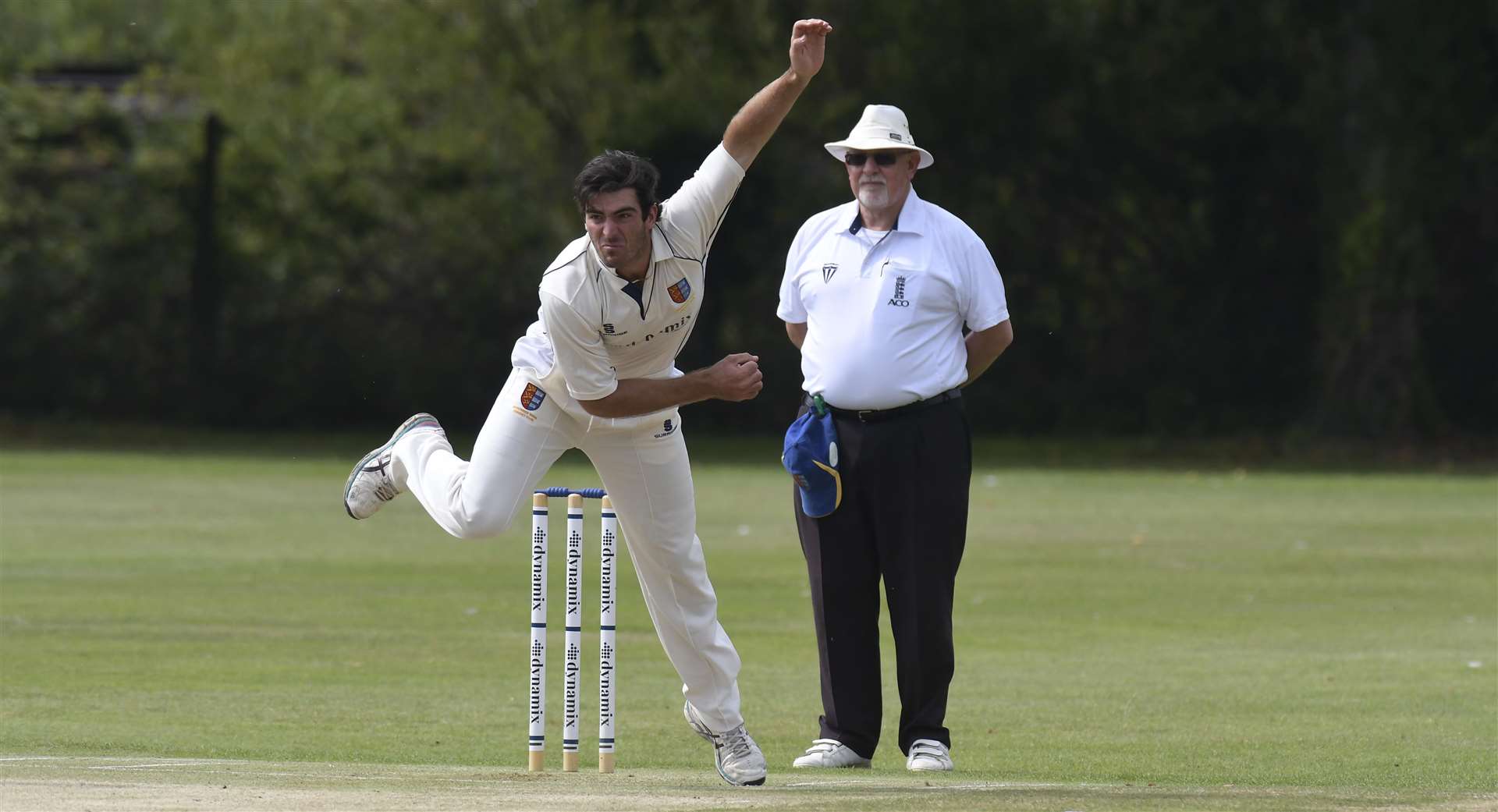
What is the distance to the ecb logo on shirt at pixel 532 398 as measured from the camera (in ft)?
21.5

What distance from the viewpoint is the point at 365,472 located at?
706 centimetres

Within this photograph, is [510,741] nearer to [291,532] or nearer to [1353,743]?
[1353,743]

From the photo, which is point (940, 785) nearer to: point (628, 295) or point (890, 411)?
point (890, 411)

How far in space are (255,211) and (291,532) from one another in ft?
44.0

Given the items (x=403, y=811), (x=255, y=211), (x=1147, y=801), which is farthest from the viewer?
(x=255, y=211)

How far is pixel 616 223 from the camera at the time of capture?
6.11 metres

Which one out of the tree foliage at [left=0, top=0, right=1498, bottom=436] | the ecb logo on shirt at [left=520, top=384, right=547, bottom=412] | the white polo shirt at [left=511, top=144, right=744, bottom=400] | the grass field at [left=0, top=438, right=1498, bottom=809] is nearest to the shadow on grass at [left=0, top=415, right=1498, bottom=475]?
the tree foliage at [left=0, top=0, right=1498, bottom=436]

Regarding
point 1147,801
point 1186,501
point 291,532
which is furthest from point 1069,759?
point 1186,501

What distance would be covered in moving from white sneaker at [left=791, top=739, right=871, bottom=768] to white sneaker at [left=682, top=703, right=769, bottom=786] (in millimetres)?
523

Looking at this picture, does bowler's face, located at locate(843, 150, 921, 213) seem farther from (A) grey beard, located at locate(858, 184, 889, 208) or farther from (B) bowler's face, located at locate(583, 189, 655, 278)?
(B) bowler's face, located at locate(583, 189, 655, 278)

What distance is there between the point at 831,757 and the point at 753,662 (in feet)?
9.21

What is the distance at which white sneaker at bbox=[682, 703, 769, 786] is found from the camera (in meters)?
6.48

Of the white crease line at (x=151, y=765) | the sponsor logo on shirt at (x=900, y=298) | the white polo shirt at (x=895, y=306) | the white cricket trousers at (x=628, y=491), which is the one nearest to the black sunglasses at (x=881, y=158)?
the white polo shirt at (x=895, y=306)

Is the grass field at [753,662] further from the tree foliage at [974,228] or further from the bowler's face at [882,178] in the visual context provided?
the tree foliage at [974,228]
